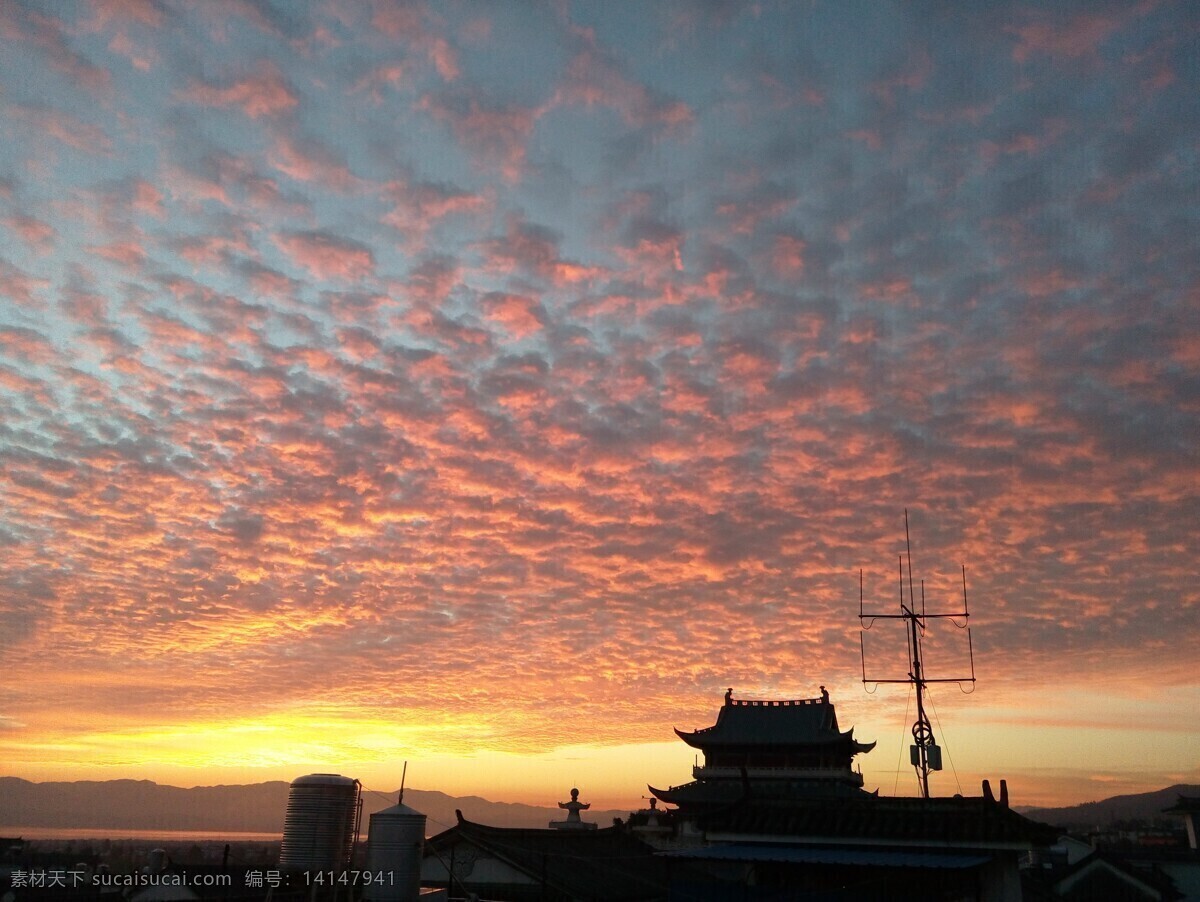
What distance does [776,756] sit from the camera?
51812mm

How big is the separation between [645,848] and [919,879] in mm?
18282

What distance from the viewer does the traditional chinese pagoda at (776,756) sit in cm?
4956

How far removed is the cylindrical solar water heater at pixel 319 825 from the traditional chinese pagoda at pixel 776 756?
32.5 metres

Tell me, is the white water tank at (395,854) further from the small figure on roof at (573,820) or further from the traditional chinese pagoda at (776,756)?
the traditional chinese pagoda at (776,756)

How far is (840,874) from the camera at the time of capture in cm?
2198

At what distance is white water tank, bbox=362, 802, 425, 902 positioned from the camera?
2062cm

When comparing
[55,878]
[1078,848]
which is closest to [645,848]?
[55,878]

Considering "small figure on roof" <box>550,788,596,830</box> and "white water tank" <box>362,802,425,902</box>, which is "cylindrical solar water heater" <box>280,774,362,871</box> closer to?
"white water tank" <box>362,802,425,902</box>

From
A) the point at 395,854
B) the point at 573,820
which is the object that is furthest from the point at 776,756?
the point at 395,854

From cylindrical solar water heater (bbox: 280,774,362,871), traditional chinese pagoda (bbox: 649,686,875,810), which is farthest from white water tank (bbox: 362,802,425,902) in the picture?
traditional chinese pagoda (bbox: 649,686,875,810)

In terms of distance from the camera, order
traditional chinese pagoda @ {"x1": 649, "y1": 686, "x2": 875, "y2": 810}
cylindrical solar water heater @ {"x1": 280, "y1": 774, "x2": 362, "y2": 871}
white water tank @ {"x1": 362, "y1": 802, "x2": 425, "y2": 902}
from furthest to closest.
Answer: traditional chinese pagoda @ {"x1": 649, "y1": 686, "x2": 875, "y2": 810}
white water tank @ {"x1": 362, "y1": 802, "x2": 425, "y2": 902}
cylindrical solar water heater @ {"x1": 280, "y1": 774, "x2": 362, "y2": 871}

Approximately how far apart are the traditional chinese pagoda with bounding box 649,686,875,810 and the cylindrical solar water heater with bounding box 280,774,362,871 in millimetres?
32493

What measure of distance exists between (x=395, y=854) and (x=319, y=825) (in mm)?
2191

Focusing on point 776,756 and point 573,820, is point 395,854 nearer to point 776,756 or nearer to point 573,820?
point 573,820
